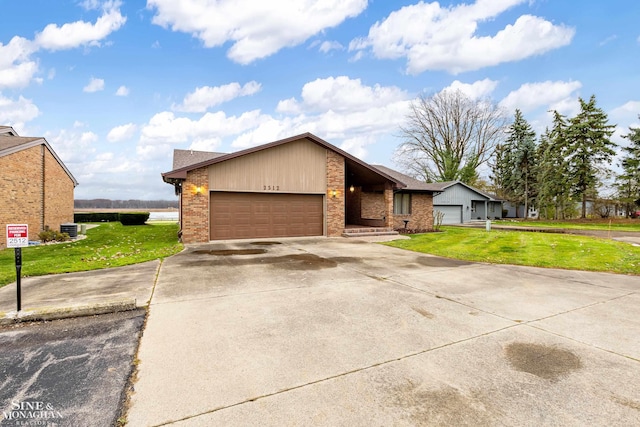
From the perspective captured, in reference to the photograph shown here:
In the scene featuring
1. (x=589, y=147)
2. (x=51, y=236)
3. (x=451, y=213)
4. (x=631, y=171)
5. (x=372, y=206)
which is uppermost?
(x=589, y=147)

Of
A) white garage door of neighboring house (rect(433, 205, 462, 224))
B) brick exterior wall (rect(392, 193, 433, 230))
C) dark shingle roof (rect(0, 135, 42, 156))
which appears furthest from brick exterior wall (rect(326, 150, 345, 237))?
white garage door of neighboring house (rect(433, 205, 462, 224))

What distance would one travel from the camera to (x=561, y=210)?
115ft

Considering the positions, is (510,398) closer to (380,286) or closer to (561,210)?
(380,286)

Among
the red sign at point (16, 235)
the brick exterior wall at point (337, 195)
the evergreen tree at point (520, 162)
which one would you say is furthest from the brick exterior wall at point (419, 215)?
the evergreen tree at point (520, 162)

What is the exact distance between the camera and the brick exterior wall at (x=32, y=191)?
41.7 ft

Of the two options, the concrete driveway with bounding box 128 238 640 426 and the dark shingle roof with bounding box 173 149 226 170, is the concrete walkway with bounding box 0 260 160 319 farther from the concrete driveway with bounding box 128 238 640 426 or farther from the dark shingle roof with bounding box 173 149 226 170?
the dark shingle roof with bounding box 173 149 226 170

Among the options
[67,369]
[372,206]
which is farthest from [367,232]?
[67,369]

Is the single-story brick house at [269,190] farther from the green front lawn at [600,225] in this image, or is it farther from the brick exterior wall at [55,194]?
the green front lawn at [600,225]

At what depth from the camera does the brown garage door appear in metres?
14.0

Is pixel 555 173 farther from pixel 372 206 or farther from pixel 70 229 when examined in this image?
pixel 70 229

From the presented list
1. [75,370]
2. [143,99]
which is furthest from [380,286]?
[143,99]

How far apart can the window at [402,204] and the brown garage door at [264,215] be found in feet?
25.3

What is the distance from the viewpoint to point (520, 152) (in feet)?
118

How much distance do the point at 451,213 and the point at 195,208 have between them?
82.8 ft
